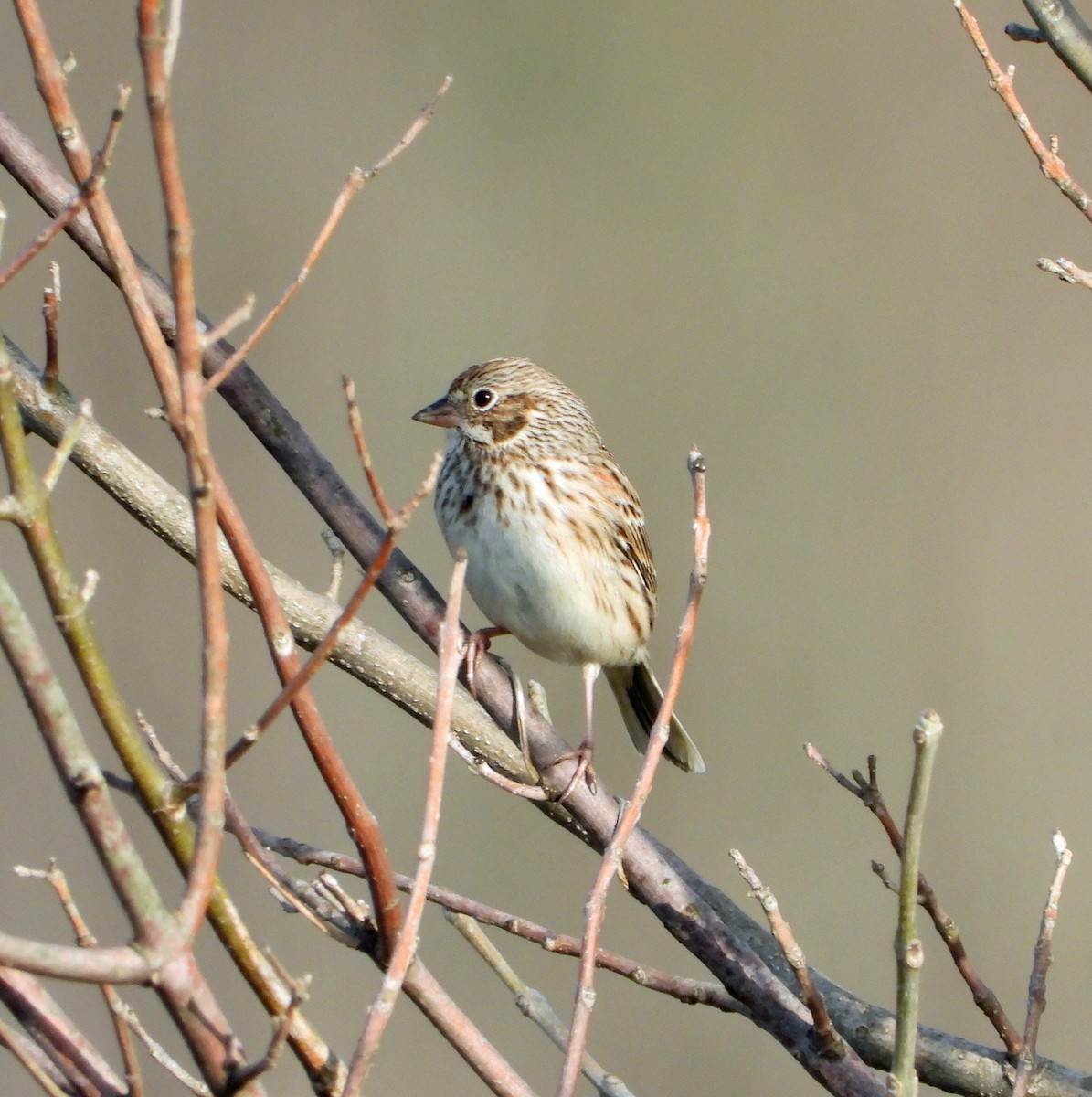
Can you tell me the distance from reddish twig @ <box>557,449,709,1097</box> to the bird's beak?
1670 mm

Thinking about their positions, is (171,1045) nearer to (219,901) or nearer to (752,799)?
(752,799)

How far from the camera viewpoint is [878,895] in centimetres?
496

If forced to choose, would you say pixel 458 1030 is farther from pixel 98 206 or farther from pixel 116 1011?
pixel 98 206

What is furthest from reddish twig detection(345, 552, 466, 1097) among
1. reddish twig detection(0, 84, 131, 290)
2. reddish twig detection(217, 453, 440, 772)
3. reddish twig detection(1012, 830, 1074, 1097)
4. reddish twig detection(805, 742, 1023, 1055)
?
reddish twig detection(1012, 830, 1074, 1097)

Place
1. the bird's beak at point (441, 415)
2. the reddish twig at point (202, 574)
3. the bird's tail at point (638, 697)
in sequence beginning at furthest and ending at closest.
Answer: the bird's tail at point (638, 697) → the bird's beak at point (441, 415) → the reddish twig at point (202, 574)

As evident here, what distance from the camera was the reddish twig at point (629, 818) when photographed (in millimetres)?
1311

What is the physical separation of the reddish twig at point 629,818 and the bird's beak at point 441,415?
167 centimetres

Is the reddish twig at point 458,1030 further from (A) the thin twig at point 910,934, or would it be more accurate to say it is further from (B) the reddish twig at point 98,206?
(B) the reddish twig at point 98,206

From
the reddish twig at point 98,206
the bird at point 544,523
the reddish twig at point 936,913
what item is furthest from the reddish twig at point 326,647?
the bird at point 544,523

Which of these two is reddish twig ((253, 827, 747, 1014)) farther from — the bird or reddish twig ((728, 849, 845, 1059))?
the bird

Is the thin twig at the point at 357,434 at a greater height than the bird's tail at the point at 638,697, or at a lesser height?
lesser

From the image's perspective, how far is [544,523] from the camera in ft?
9.84

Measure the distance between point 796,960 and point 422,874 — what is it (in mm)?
383

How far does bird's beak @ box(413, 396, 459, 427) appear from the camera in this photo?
3.06 metres
